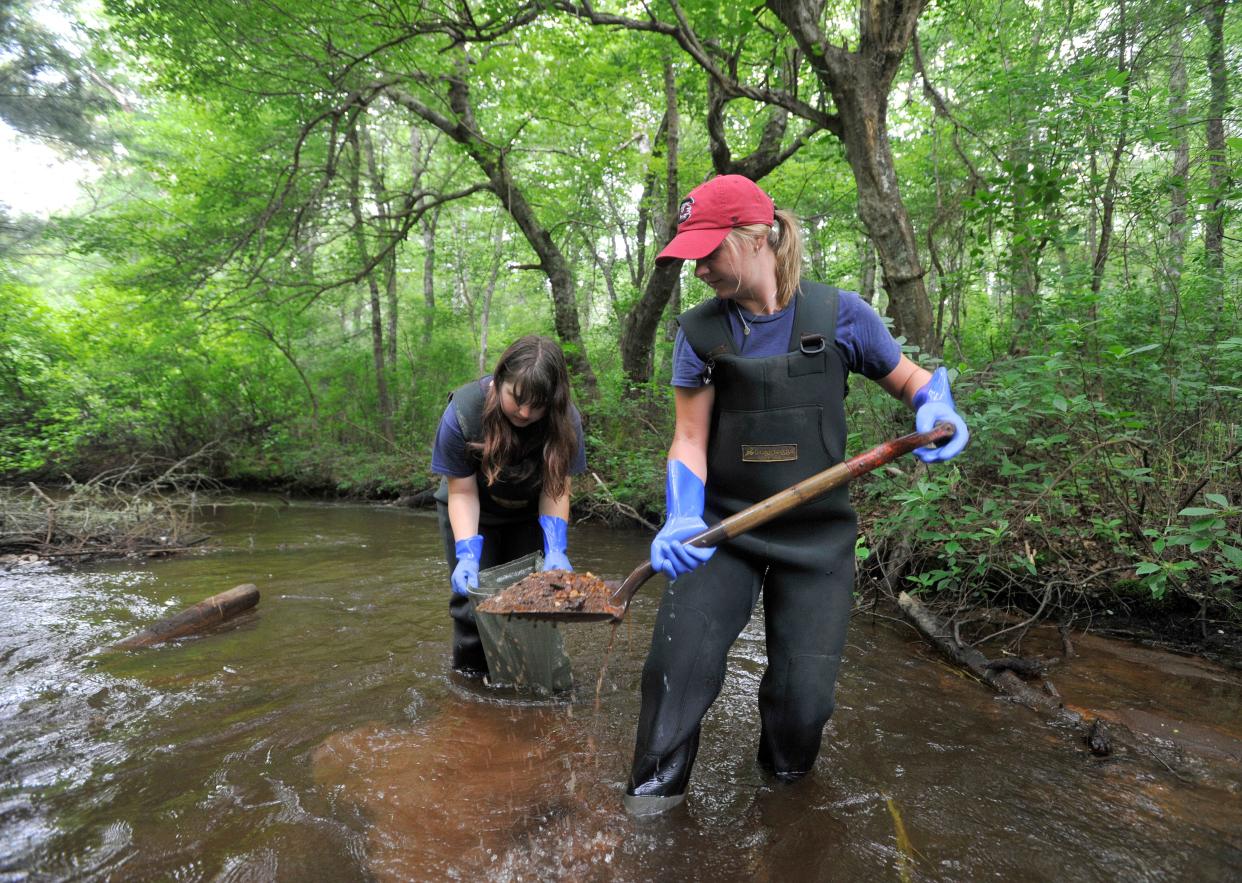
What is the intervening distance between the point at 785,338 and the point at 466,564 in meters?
1.73

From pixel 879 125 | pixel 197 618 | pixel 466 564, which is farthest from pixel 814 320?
pixel 197 618

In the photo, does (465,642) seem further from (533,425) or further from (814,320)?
(814,320)

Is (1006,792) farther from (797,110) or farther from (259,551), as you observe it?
(259,551)

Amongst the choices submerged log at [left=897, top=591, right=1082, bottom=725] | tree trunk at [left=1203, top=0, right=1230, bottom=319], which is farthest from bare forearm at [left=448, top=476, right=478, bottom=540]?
tree trunk at [left=1203, top=0, right=1230, bottom=319]

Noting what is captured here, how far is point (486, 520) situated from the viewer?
3152 mm

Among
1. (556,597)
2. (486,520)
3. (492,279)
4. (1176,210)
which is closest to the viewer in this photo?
(556,597)

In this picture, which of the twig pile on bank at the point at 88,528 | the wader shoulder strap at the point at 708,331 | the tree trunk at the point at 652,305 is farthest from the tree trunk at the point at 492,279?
the wader shoulder strap at the point at 708,331

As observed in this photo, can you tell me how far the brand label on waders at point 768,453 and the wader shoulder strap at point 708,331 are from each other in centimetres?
31

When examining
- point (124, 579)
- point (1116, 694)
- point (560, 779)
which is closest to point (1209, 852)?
point (1116, 694)

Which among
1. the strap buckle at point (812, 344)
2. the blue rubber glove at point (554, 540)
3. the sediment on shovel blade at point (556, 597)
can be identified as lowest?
the sediment on shovel blade at point (556, 597)

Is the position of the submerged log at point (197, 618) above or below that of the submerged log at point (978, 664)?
below

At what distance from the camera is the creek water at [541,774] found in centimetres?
181

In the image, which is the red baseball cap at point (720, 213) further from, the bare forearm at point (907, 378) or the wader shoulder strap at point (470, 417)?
the wader shoulder strap at point (470, 417)

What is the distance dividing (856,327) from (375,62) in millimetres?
7424
